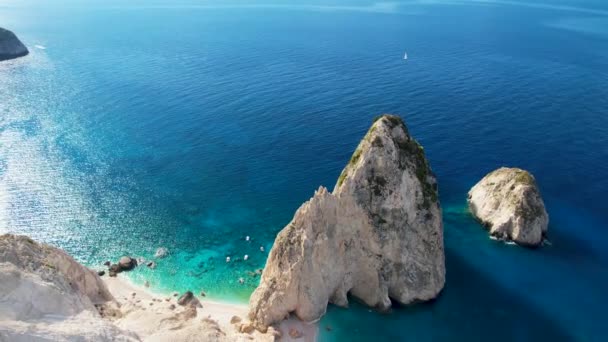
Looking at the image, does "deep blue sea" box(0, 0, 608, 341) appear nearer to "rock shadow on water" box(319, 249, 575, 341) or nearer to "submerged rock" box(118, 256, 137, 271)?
"rock shadow on water" box(319, 249, 575, 341)

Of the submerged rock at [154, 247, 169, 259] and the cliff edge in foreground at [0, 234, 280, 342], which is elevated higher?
the cliff edge in foreground at [0, 234, 280, 342]

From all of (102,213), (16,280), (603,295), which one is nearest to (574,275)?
(603,295)

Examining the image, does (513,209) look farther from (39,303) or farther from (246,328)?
(39,303)

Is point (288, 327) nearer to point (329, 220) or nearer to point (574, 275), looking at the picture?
point (329, 220)

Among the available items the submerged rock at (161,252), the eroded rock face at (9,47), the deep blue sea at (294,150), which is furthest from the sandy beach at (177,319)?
the eroded rock face at (9,47)

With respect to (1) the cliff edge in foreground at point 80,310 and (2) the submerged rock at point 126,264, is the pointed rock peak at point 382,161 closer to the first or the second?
(1) the cliff edge in foreground at point 80,310

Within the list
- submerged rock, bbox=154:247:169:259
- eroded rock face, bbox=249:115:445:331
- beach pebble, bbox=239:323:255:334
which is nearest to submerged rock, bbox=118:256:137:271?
submerged rock, bbox=154:247:169:259
